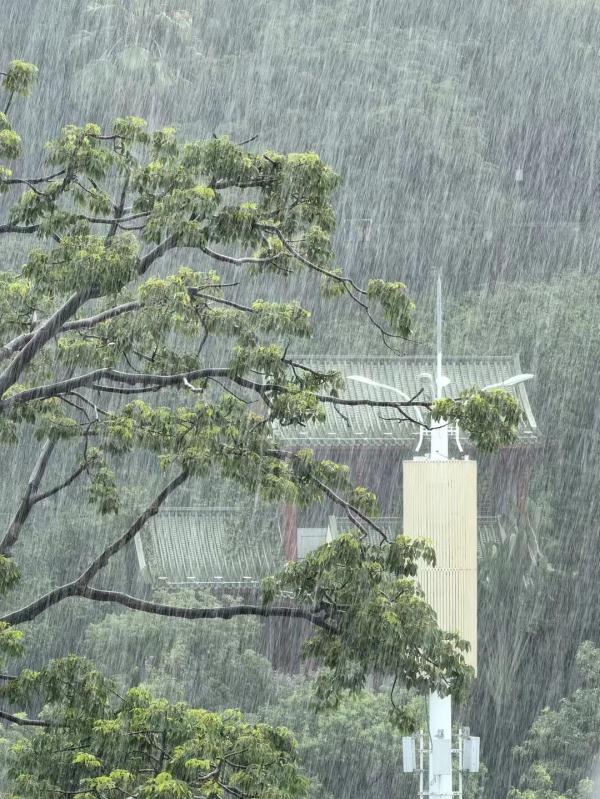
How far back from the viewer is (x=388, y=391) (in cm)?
1839

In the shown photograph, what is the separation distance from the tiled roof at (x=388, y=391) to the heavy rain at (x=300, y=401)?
2.1 inches

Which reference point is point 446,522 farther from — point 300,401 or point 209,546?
point 209,546

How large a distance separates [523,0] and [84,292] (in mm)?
22700

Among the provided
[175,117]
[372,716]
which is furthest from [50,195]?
[175,117]

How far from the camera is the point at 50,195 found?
6.02 meters

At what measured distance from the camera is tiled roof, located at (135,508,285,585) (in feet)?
57.5

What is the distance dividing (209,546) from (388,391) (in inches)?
123

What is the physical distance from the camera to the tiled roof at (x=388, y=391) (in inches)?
712

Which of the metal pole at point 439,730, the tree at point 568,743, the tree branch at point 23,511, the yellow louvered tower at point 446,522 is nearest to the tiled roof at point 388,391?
the tree at point 568,743

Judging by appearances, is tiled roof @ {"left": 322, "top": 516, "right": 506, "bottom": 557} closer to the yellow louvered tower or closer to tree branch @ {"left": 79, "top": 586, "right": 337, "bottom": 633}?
the yellow louvered tower

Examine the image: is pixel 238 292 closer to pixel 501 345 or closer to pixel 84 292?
pixel 501 345

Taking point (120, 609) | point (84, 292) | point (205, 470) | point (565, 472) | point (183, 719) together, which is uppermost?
point (565, 472)

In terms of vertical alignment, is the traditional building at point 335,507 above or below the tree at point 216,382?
above

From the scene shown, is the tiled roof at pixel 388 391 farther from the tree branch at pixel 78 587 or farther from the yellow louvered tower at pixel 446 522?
the tree branch at pixel 78 587
